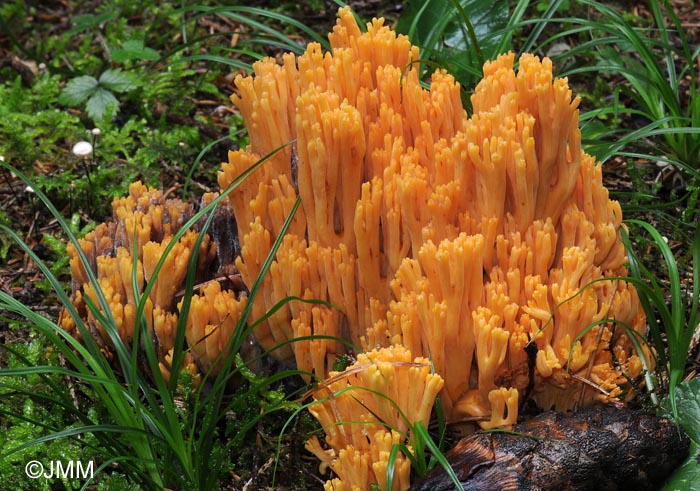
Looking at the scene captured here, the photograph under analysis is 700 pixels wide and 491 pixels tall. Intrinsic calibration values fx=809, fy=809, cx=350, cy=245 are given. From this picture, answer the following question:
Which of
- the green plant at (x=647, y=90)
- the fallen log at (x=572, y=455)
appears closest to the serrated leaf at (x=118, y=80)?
the green plant at (x=647, y=90)

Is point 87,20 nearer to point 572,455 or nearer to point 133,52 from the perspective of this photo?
point 133,52

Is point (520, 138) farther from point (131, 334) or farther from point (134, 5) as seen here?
point (134, 5)

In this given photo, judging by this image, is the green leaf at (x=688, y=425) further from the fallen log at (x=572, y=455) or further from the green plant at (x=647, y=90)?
the green plant at (x=647, y=90)

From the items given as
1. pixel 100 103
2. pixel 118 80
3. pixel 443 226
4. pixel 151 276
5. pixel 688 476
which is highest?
pixel 118 80

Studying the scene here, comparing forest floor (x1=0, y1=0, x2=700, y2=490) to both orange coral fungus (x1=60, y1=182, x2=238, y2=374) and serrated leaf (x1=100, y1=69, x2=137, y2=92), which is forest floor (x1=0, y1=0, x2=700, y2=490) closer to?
serrated leaf (x1=100, y1=69, x2=137, y2=92)

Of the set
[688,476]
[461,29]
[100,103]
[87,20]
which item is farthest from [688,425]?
[87,20]

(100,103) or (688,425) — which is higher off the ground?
(100,103)

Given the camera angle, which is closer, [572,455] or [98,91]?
[572,455]

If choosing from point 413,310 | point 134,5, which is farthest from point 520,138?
point 134,5
